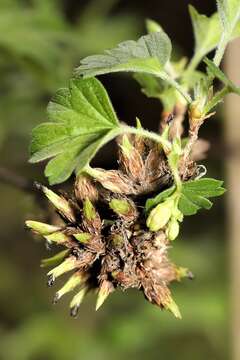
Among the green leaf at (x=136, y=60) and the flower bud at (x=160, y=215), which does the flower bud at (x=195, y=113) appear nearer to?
the green leaf at (x=136, y=60)

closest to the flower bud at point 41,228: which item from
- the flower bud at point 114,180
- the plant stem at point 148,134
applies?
the flower bud at point 114,180

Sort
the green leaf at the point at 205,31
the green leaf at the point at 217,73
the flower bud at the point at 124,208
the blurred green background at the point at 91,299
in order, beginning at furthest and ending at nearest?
the blurred green background at the point at 91,299, the green leaf at the point at 205,31, the flower bud at the point at 124,208, the green leaf at the point at 217,73

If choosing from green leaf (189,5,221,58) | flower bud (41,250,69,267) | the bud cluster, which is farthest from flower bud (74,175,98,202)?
green leaf (189,5,221,58)

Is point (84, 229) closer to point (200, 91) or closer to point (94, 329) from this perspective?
point (200, 91)

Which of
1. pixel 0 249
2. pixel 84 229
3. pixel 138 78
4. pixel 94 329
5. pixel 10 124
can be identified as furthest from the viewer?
pixel 0 249

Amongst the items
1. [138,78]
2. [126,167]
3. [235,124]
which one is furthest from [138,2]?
[126,167]

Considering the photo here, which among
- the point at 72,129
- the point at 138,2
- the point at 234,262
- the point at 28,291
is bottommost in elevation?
the point at 234,262

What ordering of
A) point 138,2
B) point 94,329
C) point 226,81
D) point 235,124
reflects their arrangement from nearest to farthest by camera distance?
point 226,81 → point 235,124 → point 94,329 → point 138,2
